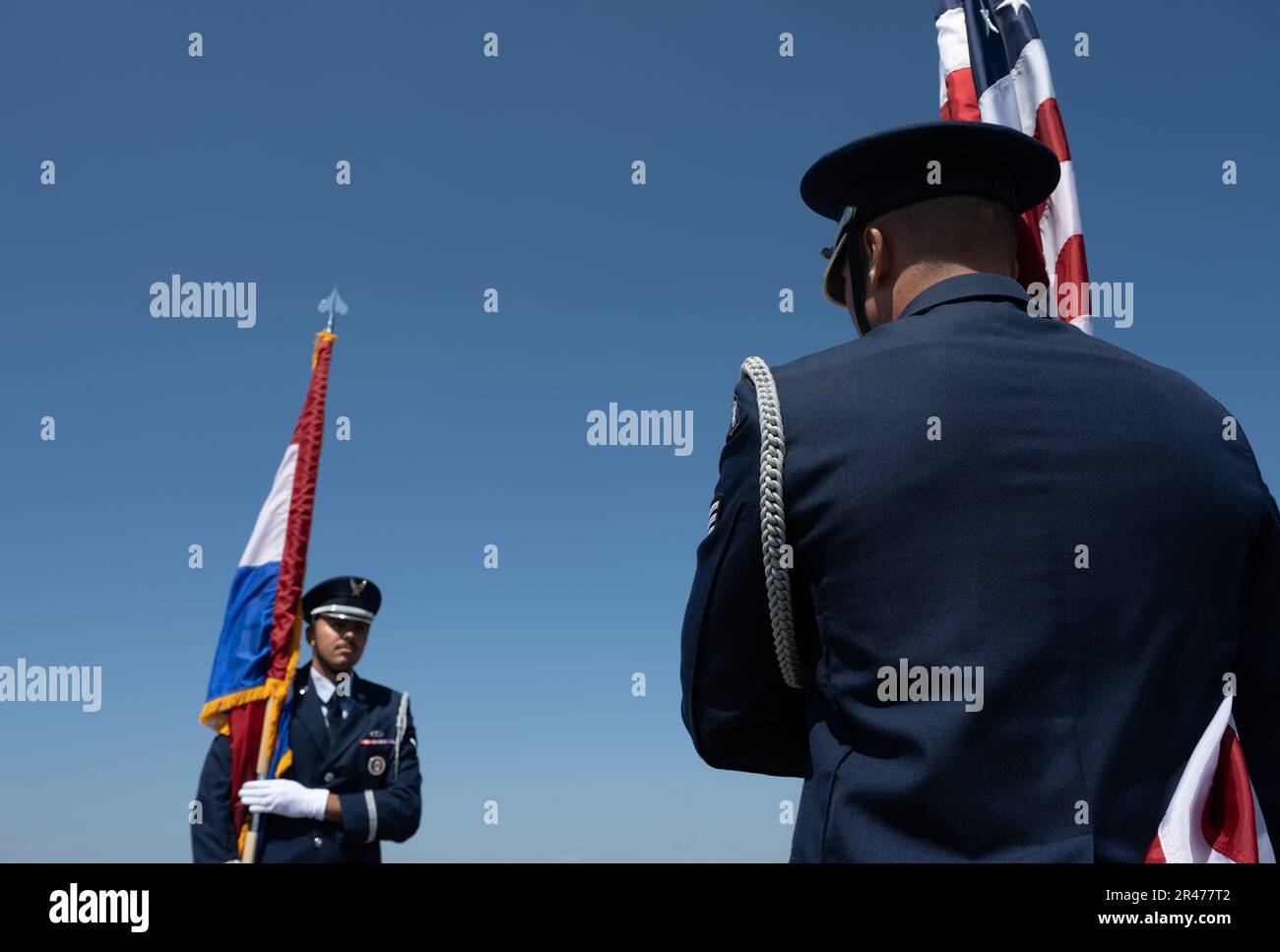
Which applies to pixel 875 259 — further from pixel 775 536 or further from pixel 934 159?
pixel 775 536

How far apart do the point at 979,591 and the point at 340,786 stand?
7.27 meters

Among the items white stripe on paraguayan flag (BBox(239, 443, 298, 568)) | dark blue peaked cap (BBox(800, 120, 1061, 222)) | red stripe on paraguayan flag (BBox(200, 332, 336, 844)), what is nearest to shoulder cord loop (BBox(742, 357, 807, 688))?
dark blue peaked cap (BBox(800, 120, 1061, 222))

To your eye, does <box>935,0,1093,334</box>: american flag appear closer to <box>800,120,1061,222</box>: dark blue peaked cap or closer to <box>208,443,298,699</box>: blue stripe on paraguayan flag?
<box>800,120,1061,222</box>: dark blue peaked cap

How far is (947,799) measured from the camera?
184 cm

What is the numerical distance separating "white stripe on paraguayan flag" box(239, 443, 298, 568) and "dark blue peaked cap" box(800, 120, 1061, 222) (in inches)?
305

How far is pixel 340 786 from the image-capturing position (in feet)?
26.9

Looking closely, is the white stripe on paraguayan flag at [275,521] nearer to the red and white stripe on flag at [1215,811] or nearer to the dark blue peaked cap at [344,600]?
the dark blue peaked cap at [344,600]

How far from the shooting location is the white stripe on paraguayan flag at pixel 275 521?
9297mm

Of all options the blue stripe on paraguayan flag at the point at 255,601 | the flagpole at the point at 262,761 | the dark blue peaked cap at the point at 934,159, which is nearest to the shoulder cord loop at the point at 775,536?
the dark blue peaked cap at the point at 934,159

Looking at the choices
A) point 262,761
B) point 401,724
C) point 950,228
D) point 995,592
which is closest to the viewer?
point 995,592

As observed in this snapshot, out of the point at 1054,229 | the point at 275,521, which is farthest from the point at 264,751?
the point at 1054,229
